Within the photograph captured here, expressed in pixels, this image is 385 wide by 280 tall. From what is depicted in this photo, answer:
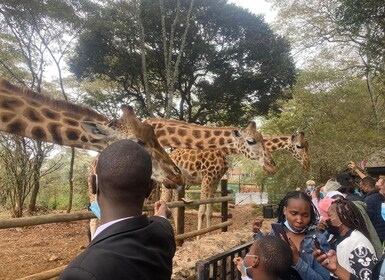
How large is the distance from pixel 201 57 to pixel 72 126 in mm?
10496

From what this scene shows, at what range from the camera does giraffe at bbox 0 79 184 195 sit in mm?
4539

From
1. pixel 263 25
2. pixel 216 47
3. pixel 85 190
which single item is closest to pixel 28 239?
pixel 85 190

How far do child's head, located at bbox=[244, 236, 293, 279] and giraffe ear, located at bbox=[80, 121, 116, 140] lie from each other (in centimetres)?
291

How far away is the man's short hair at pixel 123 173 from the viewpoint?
4.99 ft

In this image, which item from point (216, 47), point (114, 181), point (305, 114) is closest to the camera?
point (114, 181)

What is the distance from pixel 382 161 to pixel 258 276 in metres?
14.2

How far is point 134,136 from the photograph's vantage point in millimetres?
4711

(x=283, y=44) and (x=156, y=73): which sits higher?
(x=283, y=44)

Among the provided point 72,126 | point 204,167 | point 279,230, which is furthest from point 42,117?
point 204,167

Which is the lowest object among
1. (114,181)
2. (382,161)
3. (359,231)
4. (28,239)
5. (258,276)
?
(28,239)

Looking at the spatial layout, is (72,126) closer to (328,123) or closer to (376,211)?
(376,211)

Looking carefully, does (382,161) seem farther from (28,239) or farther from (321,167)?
(28,239)

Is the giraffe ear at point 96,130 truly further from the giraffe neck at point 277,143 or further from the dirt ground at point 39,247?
the giraffe neck at point 277,143

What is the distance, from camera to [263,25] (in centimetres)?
1512
